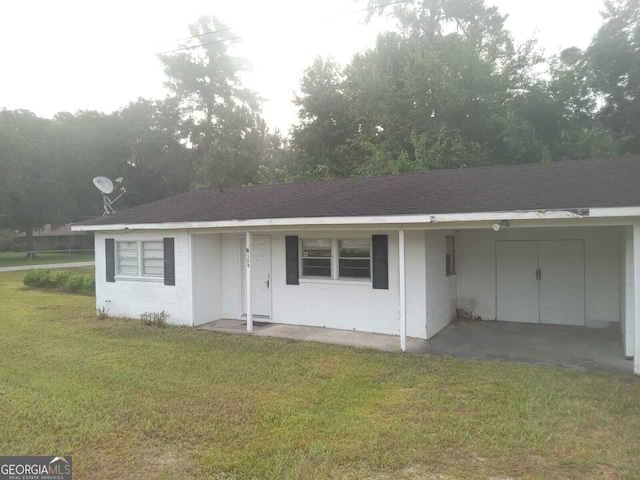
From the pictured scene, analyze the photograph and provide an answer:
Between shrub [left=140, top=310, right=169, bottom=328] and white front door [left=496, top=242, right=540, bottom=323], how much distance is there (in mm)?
7826

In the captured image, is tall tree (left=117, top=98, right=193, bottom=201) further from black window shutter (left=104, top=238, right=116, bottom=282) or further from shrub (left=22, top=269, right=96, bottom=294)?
black window shutter (left=104, top=238, right=116, bottom=282)

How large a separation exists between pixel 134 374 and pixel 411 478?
4.49 metres

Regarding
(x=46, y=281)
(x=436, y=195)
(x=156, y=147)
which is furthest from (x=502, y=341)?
(x=156, y=147)

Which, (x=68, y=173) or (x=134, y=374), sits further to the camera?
Result: (x=68, y=173)

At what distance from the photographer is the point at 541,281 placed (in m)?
10.0

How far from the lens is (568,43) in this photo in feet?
72.3

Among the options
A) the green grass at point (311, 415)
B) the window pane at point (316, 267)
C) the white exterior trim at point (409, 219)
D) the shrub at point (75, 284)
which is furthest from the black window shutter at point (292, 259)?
the shrub at point (75, 284)

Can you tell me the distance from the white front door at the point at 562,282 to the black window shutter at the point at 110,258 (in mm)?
10338

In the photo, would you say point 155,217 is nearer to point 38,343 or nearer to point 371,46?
point 38,343

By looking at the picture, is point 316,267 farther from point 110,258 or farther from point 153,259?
point 110,258

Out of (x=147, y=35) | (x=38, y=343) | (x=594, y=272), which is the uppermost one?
(x=147, y=35)

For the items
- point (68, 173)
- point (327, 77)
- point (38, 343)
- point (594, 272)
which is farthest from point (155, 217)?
point (68, 173)

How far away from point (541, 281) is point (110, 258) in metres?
10.5

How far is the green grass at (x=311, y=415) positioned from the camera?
3.89 metres
